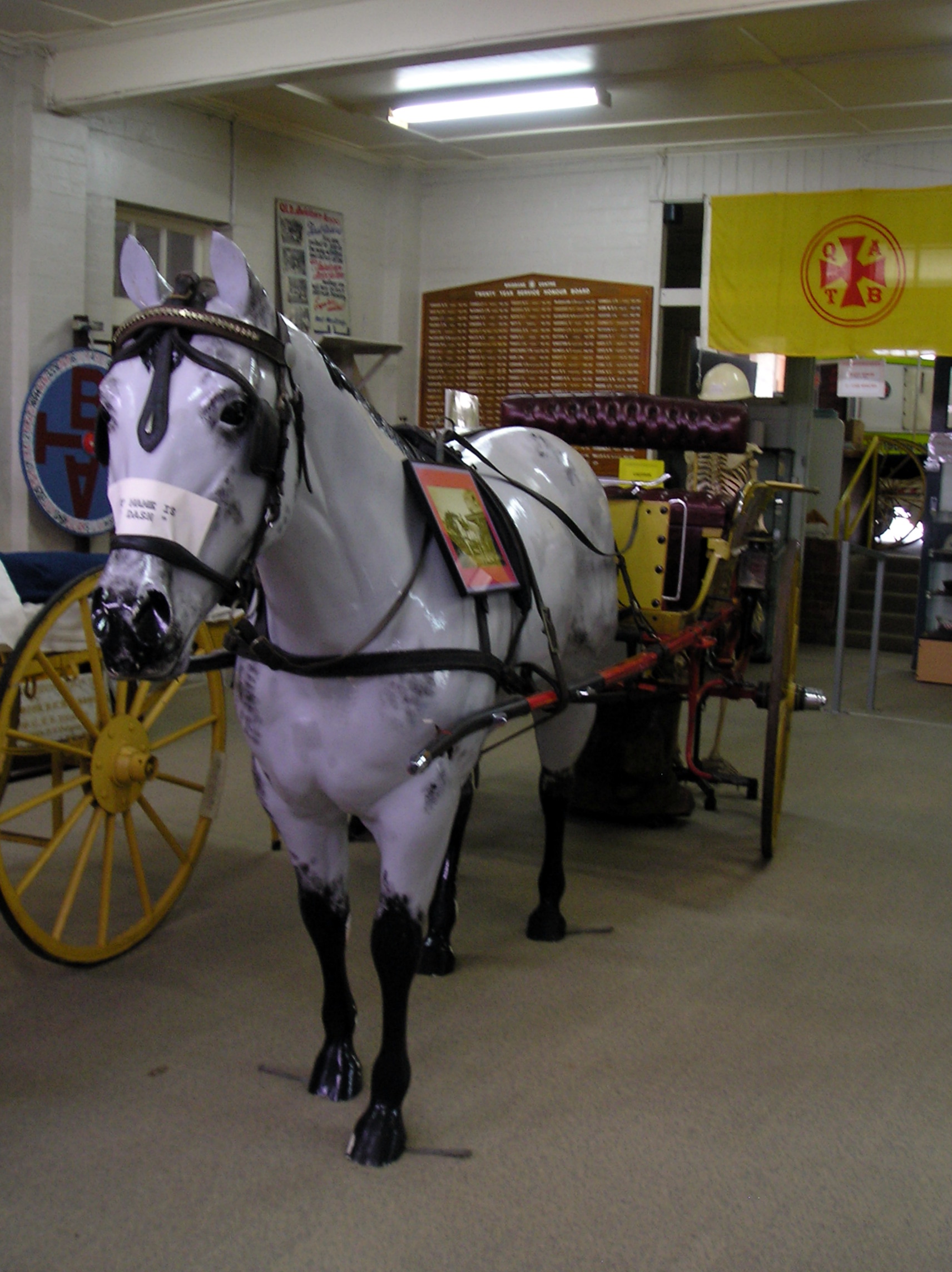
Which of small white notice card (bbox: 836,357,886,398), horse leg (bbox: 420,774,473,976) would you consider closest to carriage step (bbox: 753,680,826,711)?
horse leg (bbox: 420,774,473,976)

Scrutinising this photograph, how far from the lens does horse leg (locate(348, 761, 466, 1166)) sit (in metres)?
2.06

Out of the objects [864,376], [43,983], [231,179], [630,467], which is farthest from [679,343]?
[43,983]

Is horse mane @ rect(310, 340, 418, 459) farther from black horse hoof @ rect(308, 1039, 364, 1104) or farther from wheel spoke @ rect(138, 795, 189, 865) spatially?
wheel spoke @ rect(138, 795, 189, 865)

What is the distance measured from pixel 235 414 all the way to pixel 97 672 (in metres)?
1.57

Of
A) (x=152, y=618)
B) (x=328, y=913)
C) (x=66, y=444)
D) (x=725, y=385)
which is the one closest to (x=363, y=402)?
(x=152, y=618)

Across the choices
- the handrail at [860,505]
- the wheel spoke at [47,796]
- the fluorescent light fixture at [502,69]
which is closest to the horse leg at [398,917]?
the wheel spoke at [47,796]

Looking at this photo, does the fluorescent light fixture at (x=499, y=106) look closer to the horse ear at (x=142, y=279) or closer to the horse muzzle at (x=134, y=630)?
the horse ear at (x=142, y=279)

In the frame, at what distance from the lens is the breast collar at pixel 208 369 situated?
1.51 metres

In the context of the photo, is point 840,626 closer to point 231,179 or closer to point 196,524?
point 231,179

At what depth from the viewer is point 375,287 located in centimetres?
866

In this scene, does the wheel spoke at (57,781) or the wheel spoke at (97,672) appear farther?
the wheel spoke at (57,781)

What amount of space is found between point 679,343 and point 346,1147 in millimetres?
9803

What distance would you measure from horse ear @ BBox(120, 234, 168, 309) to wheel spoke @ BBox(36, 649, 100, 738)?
4.17 ft

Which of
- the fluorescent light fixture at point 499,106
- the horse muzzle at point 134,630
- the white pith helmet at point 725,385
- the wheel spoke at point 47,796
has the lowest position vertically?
the wheel spoke at point 47,796
